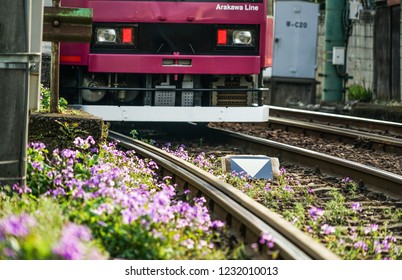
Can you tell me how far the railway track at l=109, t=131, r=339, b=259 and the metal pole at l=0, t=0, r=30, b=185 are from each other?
134 centimetres

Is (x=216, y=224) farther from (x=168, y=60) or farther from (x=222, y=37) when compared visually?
(x=222, y=37)

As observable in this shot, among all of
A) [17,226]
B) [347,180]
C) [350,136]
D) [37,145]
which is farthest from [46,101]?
[17,226]

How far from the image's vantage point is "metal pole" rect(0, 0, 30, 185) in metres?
7.55

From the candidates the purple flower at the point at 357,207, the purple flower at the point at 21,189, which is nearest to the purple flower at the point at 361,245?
the purple flower at the point at 357,207

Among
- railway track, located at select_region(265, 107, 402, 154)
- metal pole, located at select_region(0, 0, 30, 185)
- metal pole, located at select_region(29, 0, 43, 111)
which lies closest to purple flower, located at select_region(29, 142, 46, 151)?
metal pole, located at select_region(29, 0, 43, 111)

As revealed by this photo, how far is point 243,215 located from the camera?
7441mm

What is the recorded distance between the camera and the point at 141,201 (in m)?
6.67

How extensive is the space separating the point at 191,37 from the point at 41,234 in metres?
8.26

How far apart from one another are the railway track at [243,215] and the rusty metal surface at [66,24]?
1369 millimetres

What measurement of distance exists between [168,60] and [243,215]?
21.4ft

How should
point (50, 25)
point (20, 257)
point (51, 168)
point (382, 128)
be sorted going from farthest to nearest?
1. point (382, 128)
2. point (50, 25)
3. point (51, 168)
4. point (20, 257)

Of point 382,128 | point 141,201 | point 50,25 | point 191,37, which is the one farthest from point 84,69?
point 141,201

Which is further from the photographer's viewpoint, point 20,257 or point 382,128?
point 382,128

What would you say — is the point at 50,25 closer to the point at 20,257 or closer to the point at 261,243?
the point at 261,243
